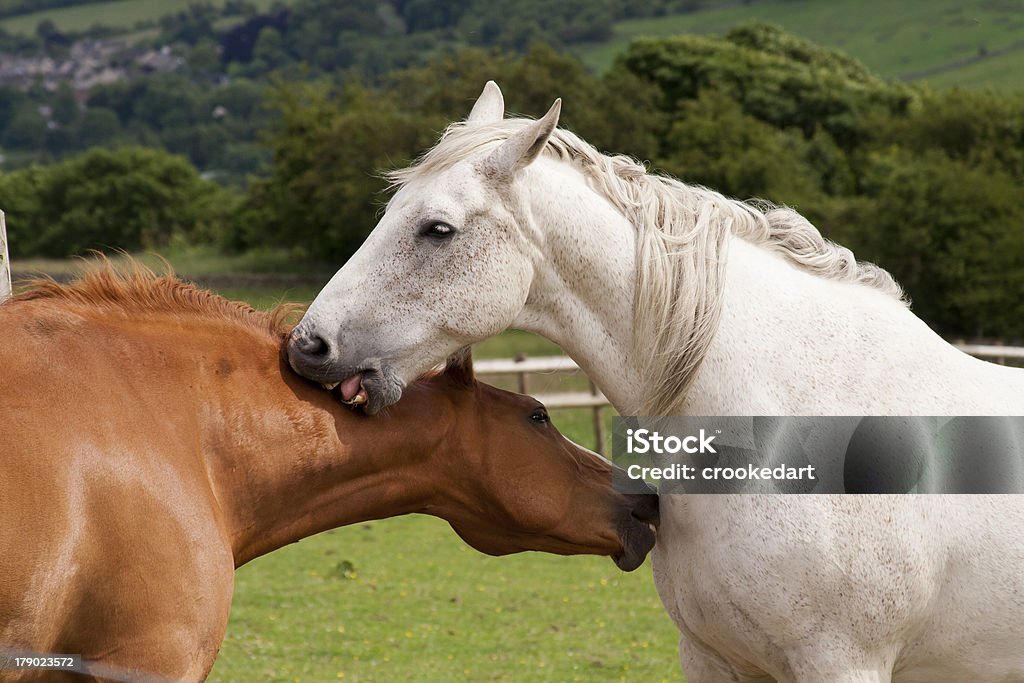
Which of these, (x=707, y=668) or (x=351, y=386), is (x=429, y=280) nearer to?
(x=351, y=386)

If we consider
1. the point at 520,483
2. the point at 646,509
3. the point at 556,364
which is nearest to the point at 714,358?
the point at 646,509

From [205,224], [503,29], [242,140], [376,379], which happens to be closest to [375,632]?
[376,379]

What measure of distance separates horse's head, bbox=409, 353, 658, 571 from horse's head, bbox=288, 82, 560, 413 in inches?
15.1

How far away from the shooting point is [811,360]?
3172 mm

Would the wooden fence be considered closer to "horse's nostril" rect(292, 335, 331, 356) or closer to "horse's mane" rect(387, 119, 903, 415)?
"horse's mane" rect(387, 119, 903, 415)

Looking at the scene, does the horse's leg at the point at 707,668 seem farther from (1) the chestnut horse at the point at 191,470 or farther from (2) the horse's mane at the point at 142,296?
(2) the horse's mane at the point at 142,296

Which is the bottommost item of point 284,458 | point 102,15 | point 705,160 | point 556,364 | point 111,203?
point 102,15

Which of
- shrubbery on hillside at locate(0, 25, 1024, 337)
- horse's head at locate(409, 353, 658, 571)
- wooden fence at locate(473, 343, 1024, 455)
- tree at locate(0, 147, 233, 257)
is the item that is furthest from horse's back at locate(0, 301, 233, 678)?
tree at locate(0, 147, 233, 257)

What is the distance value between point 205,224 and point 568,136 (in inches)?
1602

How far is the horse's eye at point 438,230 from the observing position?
10.2 feet

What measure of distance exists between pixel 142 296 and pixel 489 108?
1.20 m

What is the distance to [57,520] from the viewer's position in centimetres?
275

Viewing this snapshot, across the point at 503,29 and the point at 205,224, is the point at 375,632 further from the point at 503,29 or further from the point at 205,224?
the point at 503,29
